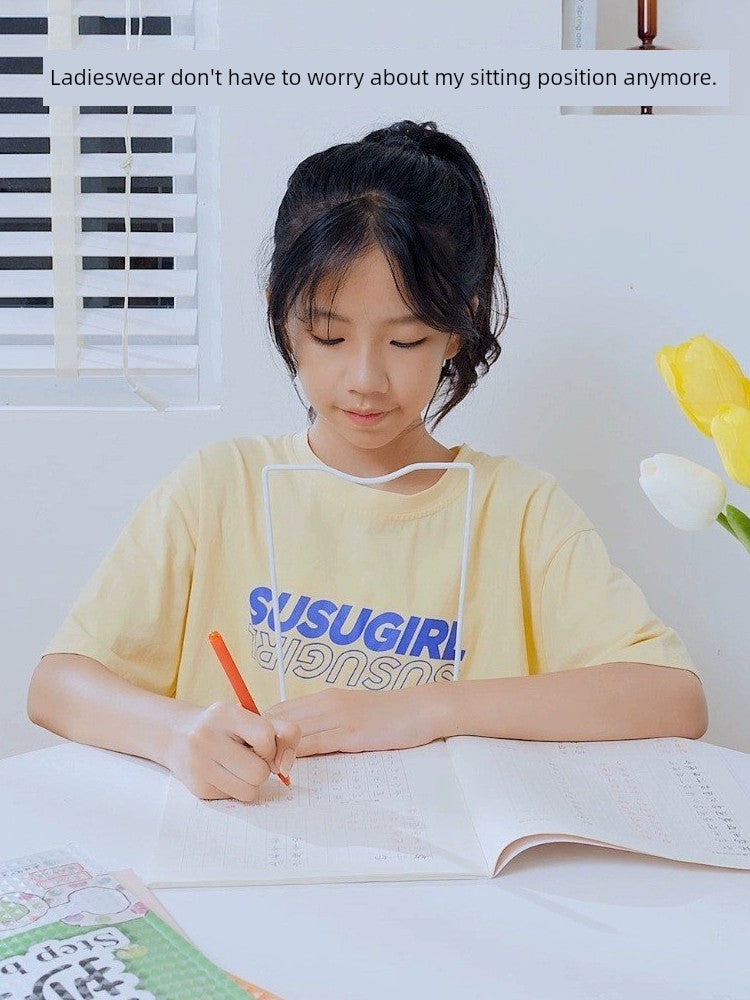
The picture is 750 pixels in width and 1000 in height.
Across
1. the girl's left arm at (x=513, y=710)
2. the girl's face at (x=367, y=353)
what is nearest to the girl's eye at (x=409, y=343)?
the girl's face at (x=367, y=353)

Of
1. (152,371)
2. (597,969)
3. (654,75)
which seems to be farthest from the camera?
(152,371)

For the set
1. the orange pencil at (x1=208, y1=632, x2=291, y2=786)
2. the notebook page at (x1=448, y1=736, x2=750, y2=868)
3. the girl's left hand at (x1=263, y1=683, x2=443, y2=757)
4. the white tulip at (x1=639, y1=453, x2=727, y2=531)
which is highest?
the white tulip at (x1=639, y1=453, x2=727, y2=531)

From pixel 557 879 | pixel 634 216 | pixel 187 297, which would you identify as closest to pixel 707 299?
pixel 634 216

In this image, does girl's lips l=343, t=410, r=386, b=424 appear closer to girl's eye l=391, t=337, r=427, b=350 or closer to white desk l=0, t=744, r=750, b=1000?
girl's eye l=391, t=337, r=427, b=350

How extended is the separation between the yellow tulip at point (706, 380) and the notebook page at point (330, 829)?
Result: 0.27 meters

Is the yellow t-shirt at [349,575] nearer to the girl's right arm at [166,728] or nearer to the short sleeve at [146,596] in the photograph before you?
the short sleeve at [146,596]

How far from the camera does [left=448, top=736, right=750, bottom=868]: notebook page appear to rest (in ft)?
2.06

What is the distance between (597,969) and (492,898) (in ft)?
0.25

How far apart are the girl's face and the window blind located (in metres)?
0.36

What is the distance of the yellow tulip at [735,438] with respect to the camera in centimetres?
46

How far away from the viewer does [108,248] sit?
4.35 ft

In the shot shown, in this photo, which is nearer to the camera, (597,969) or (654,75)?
(597,969)

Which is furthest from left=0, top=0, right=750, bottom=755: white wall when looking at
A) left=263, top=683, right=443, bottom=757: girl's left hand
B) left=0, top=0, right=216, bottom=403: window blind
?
left=263, top=683, right=443, bottom=757: girl's left hand

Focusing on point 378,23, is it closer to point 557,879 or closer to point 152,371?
point 152,371
